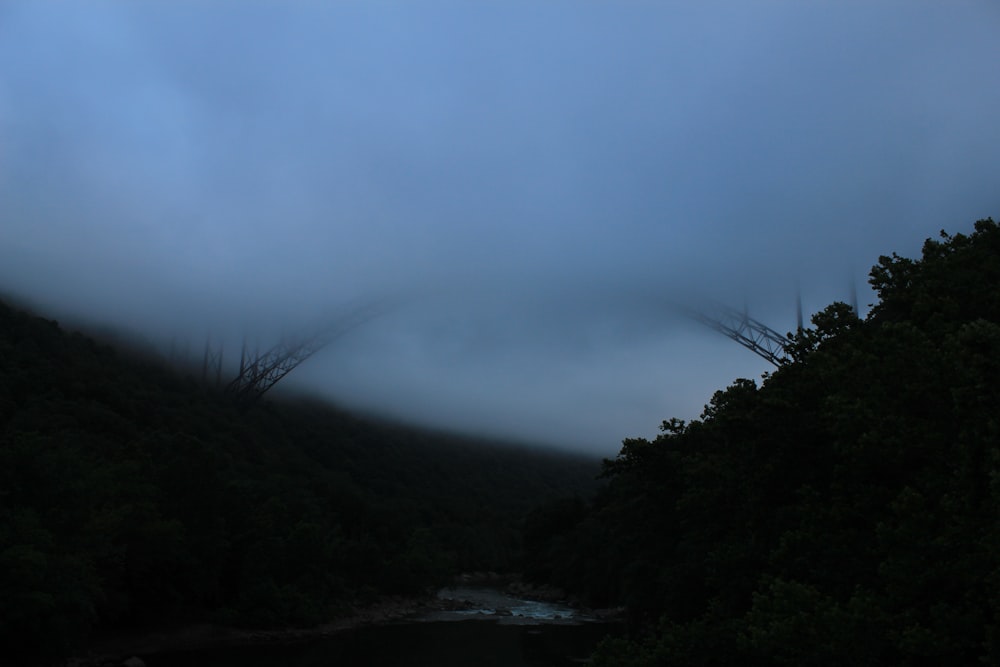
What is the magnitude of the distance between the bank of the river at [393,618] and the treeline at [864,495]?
110ft

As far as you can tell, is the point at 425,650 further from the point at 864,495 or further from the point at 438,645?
the point at 864,495

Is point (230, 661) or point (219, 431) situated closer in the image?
point (230, 661)

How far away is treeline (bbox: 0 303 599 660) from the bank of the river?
123cm

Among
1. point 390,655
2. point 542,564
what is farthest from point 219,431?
point 390,655

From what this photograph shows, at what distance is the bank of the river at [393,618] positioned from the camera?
45906mm

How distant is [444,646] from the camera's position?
55.1 m

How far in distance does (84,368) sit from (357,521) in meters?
37.5

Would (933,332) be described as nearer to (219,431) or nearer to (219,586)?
(219,586)

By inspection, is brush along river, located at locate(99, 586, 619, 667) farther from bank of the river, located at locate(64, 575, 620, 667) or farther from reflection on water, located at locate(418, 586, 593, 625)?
bank of the river, located at locate(64, 575, 620, 667)

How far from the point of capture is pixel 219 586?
56469mm

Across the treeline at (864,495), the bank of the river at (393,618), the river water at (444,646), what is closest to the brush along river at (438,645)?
the river water at (444,646)

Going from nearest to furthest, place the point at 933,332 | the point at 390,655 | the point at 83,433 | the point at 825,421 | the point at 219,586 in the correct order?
the point at 933,332, the point at 825,421, the point at 390,655, the point at 219,586, the point at 83,433

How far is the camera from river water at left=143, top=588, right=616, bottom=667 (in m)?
47.0

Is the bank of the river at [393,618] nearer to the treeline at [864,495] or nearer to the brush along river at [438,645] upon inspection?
the brush along river at [438,645]
